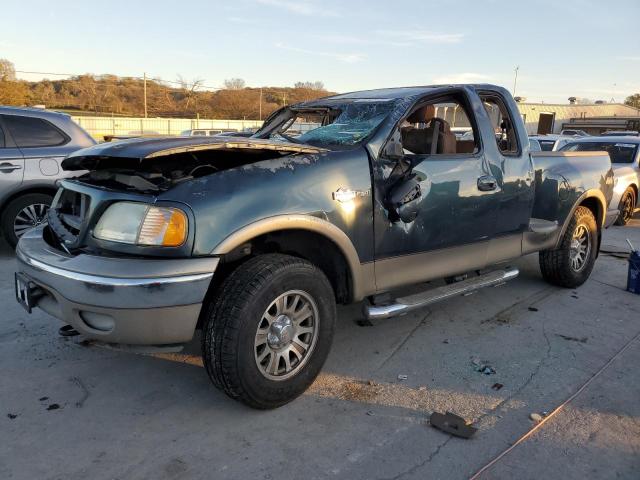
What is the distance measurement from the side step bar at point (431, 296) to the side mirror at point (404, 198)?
0.58 m

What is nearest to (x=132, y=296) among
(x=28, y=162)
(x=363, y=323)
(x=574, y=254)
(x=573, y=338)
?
(x=363, y=323)

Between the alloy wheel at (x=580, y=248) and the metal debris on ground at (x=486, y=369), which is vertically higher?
the alloy wheel at (x=580, y=248)

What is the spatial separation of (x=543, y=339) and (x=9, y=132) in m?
6.26

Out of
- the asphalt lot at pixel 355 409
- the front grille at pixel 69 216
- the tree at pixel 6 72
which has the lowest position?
the asphalt lot at pixel 355 409

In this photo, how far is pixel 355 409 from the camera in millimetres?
3094

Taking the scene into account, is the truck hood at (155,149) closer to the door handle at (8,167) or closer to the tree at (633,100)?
the door handle at (8,167)

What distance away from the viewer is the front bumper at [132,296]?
2584 millimetres

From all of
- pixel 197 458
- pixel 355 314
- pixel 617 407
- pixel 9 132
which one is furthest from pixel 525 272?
pixel 9 132

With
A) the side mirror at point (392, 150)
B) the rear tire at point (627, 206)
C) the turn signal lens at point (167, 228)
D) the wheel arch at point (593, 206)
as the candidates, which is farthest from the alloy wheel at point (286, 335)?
the rear tire at point (627, 206)

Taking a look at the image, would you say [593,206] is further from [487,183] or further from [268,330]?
[268,330]

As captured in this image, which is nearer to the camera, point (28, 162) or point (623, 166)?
point (28, 162)

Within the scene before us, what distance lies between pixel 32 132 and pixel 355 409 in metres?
5.54

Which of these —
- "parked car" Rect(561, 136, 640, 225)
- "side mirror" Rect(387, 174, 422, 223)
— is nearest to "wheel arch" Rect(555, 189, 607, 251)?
"side mirror" Rect(387, 174, 422, 223)

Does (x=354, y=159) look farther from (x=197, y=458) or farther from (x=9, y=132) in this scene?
(x=9, y=132)
